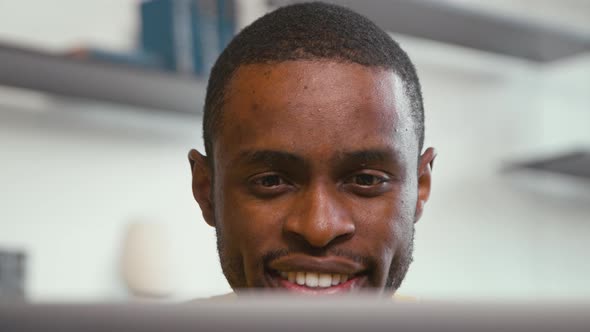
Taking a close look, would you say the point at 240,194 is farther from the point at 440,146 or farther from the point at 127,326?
the point at 440,146

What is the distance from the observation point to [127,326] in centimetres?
15

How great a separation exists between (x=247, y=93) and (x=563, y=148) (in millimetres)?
2779

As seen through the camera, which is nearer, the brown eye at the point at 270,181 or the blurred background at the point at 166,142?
the brown eye at the point at 270,181

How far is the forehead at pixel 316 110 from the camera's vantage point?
747 millimetres

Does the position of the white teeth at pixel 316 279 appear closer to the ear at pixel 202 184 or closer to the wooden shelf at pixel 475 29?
the ear at pixel 202 184

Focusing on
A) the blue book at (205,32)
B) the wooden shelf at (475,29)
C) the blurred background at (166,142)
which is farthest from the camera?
the wooden shelf at (475,29)

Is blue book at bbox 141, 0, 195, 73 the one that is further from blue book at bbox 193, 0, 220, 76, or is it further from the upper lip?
the upper lip

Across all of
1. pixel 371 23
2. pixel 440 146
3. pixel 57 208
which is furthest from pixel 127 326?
pixel 440 146

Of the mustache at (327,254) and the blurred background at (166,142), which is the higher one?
the blurred background at (166,142)

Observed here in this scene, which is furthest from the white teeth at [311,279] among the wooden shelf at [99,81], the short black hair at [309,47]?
the wooden shelf at [99,81]

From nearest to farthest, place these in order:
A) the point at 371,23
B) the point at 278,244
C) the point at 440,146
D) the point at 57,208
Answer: the point at 278,244 < the point at 371,23 < the point at 57,208 < the point at 440,146

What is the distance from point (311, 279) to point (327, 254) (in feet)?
0.07

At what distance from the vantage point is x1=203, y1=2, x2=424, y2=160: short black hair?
2.59 ft

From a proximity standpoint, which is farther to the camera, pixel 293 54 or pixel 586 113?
pixel 586 113
